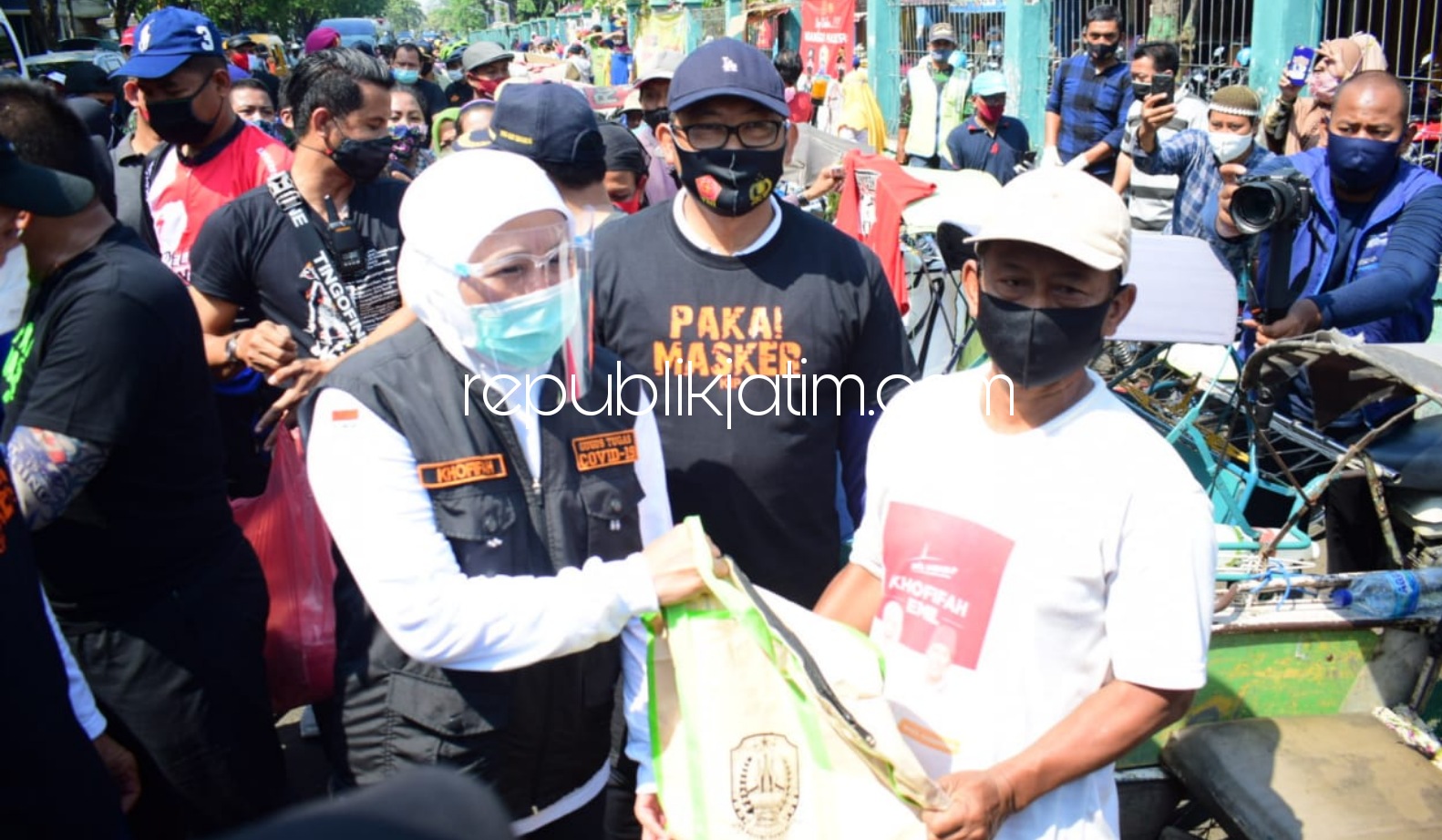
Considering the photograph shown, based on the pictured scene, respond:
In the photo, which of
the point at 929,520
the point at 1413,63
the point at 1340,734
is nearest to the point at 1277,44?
the point at 1413,63

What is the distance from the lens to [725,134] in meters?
2.88

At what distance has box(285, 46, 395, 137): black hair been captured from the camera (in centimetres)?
359

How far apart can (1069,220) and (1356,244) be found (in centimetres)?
264

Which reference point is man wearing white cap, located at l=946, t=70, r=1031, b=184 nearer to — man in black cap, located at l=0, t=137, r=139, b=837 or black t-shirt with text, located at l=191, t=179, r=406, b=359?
black t-shirt with text, located at l=191, t=179, r=406, b=359

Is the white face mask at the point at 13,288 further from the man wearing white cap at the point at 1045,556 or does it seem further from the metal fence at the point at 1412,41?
the metal fence at the point at 1412,41

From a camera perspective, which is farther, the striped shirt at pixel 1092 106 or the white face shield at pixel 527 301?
the striped shirt at pixel 1092 106

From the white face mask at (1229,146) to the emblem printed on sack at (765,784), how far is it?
5198mm

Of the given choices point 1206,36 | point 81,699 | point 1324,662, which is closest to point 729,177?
point 81,699

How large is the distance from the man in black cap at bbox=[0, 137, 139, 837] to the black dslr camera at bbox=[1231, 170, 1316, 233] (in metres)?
3.38

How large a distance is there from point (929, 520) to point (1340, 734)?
1.64 m

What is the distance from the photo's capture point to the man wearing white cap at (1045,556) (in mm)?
1711

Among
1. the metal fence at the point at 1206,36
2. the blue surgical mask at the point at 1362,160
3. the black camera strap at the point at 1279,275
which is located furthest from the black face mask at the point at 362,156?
the metal fence at the point at 1206,36

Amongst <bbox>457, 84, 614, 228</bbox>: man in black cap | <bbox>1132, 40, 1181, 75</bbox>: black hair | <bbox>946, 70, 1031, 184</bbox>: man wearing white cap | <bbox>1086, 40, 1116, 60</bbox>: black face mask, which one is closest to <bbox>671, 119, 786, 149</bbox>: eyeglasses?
<bbox>457, 84, 614, 228</bbox>: man in black cap

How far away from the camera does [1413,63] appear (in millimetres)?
7371
